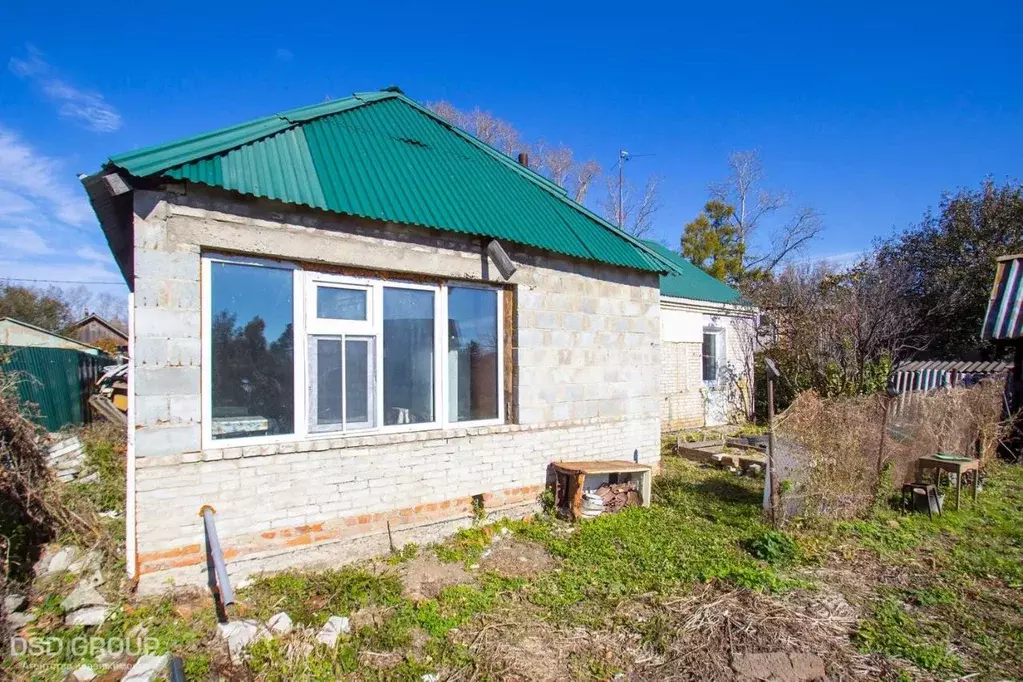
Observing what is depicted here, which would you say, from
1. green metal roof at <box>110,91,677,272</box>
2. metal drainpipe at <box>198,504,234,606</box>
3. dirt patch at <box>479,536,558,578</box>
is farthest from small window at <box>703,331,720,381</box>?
metal drainpipe at <box>198,504,234,606</box>

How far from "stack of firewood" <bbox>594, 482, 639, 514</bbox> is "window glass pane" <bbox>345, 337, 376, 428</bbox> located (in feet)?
9.95

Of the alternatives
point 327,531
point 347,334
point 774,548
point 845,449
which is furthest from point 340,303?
point 845,449

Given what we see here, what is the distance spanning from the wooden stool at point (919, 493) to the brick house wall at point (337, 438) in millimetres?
3459

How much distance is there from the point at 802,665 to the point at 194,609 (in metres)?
4.36

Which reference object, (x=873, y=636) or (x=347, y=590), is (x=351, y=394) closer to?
(x=347, y=590)

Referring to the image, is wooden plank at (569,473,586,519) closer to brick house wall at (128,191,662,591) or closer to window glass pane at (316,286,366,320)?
brick house wall at (128,191,662,591)

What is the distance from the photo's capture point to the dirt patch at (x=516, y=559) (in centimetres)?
526

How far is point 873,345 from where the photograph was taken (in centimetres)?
1398

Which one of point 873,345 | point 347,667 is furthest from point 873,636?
point 873,345

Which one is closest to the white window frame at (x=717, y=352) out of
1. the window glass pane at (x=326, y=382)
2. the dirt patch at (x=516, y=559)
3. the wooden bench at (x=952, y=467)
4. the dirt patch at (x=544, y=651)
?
the wooden bench at (x=952, y=467)

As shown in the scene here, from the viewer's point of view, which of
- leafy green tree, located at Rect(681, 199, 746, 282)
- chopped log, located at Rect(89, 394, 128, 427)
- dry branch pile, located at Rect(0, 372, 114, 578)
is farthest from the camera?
leafy green tree, located at Rect(681, 199, 746, 282)

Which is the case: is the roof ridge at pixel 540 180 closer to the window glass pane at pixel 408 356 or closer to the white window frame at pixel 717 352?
the window glass pane at pixel 408 356

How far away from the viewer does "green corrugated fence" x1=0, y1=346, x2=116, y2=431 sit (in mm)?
7848

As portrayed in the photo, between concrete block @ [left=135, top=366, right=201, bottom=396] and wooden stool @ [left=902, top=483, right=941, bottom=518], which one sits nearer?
concrete block @ [left=135, top=366, right=201, bottom=396]
